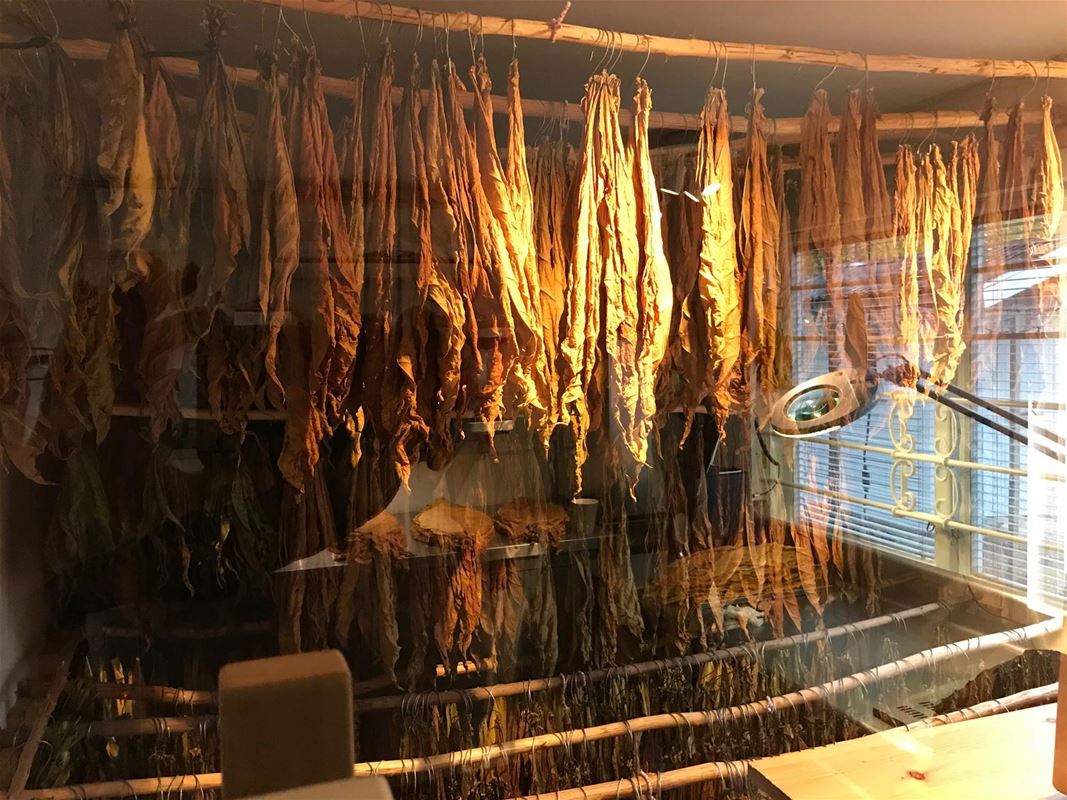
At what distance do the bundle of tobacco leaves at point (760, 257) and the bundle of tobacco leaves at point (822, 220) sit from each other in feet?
0.18

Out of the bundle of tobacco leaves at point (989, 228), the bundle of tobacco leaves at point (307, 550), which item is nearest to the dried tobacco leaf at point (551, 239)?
the bundle of tobacco leaves at point (307, 550)

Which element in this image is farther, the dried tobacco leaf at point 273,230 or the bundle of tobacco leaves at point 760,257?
the bundle of tobacco leaves at point 760,257

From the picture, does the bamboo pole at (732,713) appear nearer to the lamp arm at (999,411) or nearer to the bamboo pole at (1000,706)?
the bamboo pole at (1000,706)

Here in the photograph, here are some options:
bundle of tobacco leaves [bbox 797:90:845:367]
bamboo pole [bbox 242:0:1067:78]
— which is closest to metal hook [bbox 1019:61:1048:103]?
bamboo pole [bbox 242:0:1067:78]

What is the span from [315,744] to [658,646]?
28.2 inches

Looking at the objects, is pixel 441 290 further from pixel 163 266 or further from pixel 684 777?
pixel 684 777

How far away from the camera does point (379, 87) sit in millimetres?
934

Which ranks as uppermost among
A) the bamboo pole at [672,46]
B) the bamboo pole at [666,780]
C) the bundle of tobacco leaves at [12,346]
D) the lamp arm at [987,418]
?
the bamboo pole at [672,46]

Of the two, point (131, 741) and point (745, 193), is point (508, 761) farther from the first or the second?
point (745, 193)

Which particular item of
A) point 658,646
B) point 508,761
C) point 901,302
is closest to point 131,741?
point 508,761

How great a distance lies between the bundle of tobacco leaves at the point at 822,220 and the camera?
1166mm

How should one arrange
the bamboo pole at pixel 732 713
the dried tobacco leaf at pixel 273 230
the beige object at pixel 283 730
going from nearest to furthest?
1. the beige object at pixel 283 730
2. the dried tobacco leaf at pixel 273 230
3. the bamboo pole at pixel 732 713

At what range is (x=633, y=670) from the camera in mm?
1219

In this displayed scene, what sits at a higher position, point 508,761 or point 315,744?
point 315,744
